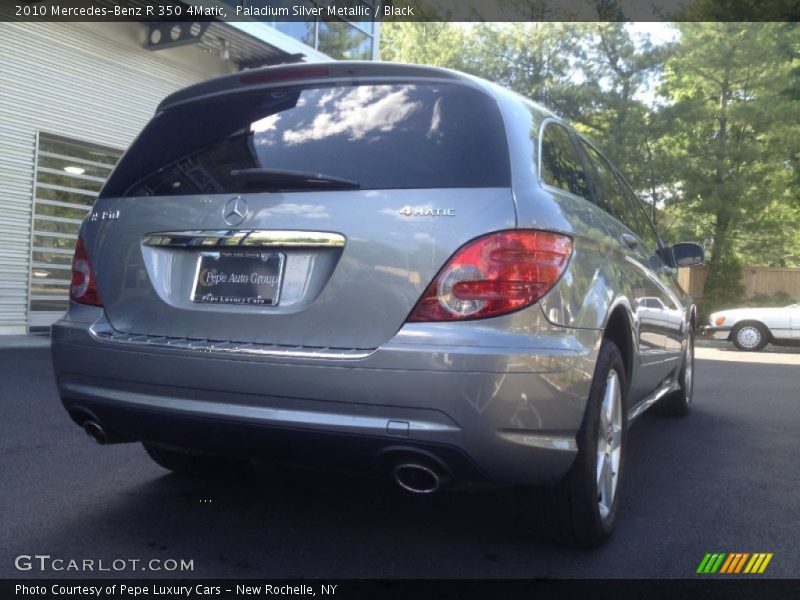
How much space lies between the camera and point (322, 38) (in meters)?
16.5

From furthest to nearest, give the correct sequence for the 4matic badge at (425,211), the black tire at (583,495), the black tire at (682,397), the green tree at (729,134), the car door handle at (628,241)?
the green tree at (729,134) < the black tire at (682,397) < the car door handle at (628,241) < the black tire at (583,495) < the 4matic badge at (425,211)

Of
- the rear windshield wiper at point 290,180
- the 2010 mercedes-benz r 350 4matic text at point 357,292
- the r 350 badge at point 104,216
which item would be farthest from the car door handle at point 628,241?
the r 350 badge at point 104,216

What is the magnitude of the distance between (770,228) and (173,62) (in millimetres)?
18752

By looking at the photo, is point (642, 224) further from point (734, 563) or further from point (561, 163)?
point (734, 563)

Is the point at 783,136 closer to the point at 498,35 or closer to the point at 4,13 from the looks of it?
the point at 498,35

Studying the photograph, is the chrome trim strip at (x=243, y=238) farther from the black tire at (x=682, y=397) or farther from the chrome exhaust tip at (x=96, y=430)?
→ the black tire at (x=682, y=397)

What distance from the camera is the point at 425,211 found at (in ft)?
9.41

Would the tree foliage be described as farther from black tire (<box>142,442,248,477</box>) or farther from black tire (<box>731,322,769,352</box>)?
black tire (<box>142,442,248,477</box>)

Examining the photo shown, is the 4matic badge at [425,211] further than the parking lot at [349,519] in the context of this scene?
No

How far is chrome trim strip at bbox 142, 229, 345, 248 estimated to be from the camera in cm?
294

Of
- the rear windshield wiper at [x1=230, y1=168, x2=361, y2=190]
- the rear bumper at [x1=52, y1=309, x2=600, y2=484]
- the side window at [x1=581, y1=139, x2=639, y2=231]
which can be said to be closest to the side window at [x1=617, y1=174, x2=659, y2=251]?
the side window at [x1=581, y1=139, x2=639, y2=231]

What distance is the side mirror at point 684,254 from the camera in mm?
5867

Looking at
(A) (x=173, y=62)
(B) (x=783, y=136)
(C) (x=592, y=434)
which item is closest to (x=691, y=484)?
(C) (x=592, y=434)

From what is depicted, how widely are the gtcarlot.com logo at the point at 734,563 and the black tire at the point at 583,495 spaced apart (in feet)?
1.26
